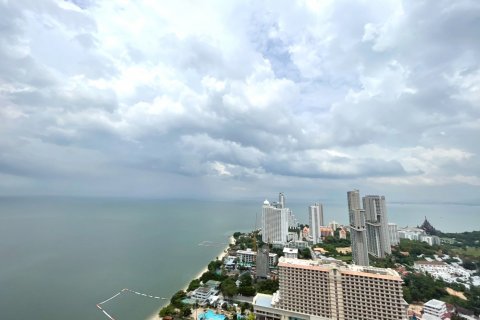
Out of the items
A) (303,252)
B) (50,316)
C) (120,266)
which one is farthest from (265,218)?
(50,316)

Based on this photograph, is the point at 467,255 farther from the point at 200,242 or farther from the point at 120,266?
the point at 120,266

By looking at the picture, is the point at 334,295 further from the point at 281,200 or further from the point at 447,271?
the point at 281,200

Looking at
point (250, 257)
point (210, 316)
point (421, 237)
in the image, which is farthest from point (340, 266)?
point (421, 237)

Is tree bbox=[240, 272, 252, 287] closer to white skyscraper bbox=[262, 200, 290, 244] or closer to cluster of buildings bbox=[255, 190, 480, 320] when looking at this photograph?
cluster of buildings bbox=[255, 190, 480, 320]

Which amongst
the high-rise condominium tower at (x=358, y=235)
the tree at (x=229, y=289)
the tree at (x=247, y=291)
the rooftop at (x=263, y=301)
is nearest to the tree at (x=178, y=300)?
the tree at (x=229, y=289)

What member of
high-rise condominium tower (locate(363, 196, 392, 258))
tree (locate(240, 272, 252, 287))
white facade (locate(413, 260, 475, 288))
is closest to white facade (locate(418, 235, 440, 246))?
white facade (locate(413, 260, 475, 288))

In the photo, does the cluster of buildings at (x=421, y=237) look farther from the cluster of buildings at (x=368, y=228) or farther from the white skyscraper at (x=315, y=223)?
the white skyscraper at (x=315, y=223)
